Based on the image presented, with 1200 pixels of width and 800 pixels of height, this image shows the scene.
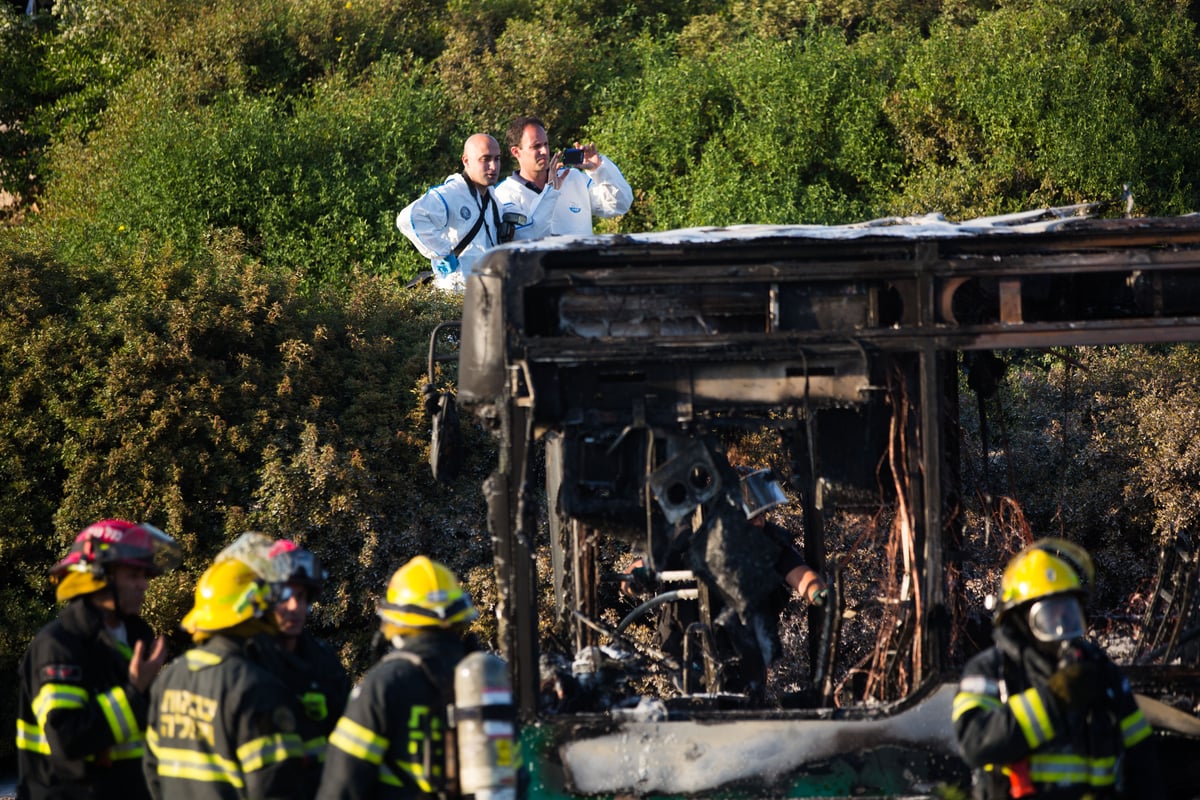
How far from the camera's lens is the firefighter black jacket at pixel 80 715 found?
18.1 feet

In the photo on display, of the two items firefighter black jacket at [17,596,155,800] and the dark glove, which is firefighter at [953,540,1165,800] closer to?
the dark glove

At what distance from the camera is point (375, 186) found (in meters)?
14.4

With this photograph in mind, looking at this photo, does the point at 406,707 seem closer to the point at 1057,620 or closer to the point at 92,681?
the point at 92,681

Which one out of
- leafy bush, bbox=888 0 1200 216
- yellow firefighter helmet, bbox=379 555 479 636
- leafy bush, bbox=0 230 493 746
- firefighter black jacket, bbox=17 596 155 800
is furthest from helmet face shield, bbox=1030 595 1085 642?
leafy bush, bbox=888 0 1200 216

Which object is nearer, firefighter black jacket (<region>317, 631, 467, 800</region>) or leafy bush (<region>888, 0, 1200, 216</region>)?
firefighter black jacket (<region>317, 631, 467, 800</region>)

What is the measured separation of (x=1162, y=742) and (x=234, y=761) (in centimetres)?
379

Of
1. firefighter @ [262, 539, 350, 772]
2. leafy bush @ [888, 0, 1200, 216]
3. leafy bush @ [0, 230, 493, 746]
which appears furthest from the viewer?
leafy bush @ [888, 0, 1200, 216]

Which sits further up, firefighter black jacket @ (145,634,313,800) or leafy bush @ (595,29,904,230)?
leafy bush @ (595,29,904,230)

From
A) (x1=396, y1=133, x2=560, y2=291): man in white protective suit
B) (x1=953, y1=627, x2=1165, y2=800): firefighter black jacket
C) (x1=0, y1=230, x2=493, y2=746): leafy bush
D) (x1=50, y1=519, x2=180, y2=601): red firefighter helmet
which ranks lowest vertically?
(x1=953, y1=627, x2=1165, y2=800): firefighter black jacket

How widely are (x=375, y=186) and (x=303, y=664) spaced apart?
9.55 metres

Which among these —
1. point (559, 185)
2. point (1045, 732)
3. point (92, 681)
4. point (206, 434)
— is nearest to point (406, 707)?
point (92, 681)

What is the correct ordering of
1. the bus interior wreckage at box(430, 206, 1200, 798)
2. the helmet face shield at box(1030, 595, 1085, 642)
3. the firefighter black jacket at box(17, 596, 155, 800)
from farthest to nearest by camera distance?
the bus interior wreckage at box(430, 206, 1200, 798)
the firefighter black jacket at box(17, 596, 155, 800)
the helmet face shield at box(1030, 595, 1085, 642)

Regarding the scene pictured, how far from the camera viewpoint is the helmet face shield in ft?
15.8

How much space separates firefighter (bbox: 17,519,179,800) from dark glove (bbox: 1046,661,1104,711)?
323cm
